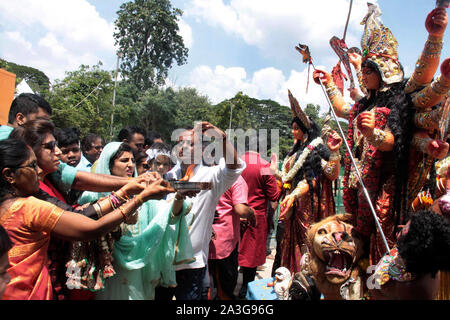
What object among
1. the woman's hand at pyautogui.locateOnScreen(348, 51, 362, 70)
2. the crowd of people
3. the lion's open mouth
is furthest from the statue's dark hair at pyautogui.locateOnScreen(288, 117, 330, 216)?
the lion's open mouth

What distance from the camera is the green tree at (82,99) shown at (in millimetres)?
11922

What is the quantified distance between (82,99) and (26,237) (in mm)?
12981

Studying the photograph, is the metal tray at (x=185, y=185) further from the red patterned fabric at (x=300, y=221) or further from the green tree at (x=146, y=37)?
the green tree at (x=146, y=37)

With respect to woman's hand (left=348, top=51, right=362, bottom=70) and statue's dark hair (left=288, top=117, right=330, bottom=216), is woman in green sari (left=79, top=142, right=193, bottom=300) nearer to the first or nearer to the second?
statue's dark hair (left=288, top=117, right=330, bottom=216)

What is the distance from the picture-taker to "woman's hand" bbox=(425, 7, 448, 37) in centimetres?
190

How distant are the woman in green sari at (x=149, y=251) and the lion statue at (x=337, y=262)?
3.23 ft

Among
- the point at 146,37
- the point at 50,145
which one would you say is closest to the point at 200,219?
the point at 50,145

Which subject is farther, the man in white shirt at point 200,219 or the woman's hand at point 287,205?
the woman's hand at point 287,205

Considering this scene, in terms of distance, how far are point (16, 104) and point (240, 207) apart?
2467 millimetres

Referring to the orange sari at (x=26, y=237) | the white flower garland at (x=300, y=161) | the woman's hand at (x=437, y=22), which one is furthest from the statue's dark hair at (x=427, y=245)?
the white flower garland at (x=300, y=161)

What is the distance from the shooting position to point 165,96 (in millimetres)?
29750

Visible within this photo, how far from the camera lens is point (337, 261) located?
7.35ft

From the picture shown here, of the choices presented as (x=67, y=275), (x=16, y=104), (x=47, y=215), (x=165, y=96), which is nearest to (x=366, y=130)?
Answer: (x=47, y=215)
